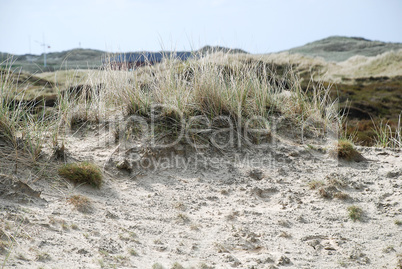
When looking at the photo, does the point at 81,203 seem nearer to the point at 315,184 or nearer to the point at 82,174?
the point at 82,174

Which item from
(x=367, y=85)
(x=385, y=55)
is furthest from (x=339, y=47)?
(x=367, y=85)

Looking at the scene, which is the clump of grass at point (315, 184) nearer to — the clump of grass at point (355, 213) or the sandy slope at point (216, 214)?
the sandy slope at point (216, 214)

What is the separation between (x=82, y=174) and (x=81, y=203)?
494mm

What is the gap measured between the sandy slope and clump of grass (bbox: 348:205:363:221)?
5cm

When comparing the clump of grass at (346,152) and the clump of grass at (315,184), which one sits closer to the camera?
the clump of grass at (315,184)

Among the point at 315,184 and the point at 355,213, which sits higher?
the point at 315,184

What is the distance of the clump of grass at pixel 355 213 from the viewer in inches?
153

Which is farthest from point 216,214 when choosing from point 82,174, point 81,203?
point 82,174

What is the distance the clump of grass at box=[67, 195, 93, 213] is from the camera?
11.8 feet

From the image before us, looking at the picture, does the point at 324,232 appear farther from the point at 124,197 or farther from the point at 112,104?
the point at 112,104

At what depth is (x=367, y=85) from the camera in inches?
896

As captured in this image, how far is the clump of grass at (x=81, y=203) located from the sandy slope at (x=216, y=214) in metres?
0.04

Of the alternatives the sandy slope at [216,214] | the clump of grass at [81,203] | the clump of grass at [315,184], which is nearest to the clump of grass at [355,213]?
the sandy slope at [216,214]

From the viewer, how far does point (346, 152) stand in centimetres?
508
